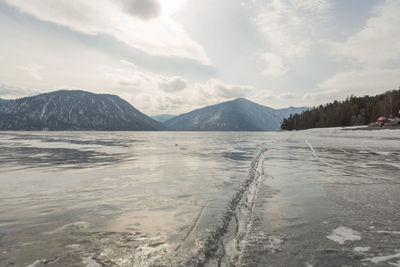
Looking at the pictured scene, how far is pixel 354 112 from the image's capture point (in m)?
110

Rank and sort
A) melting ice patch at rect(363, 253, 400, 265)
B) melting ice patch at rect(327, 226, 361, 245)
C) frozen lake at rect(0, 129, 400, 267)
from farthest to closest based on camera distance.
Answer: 1. melting ice patch at rect(327, 226, 361, 245)
2. frozen lake at rect(0, 129, 400, 267)
3. melting ice patch at rect(363, 253, 400, 265)

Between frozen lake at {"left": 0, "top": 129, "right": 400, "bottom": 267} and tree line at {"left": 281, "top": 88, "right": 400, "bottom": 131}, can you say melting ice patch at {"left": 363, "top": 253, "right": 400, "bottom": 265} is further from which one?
tree line at {"left": 281, "top": 88, "right": 400, "bottom": 131}

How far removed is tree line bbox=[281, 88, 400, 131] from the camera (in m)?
92.9

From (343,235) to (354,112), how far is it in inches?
5077

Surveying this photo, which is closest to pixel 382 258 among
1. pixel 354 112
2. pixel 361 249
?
pixel 361 249

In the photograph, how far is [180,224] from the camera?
4785 millimetres

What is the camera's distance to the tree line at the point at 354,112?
305 ft

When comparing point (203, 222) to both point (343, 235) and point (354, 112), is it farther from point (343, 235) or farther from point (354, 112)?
point (354, 112)

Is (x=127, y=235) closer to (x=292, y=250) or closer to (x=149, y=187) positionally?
(x=292, y=250)

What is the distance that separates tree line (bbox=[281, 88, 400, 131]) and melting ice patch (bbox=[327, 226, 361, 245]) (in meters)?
109

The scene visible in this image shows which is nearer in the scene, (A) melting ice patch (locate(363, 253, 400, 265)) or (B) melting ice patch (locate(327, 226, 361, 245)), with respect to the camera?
(A) melting ice patch (locate(363, 253, 400, 265))

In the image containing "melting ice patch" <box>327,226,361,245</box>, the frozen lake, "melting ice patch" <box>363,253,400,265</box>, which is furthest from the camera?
"melting ice patch" <box>327,226,361,245</box>

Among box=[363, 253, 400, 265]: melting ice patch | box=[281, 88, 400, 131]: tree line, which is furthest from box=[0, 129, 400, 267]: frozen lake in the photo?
box=[281, 88, 400, 131]: tree line

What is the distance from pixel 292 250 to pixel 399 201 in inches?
180
